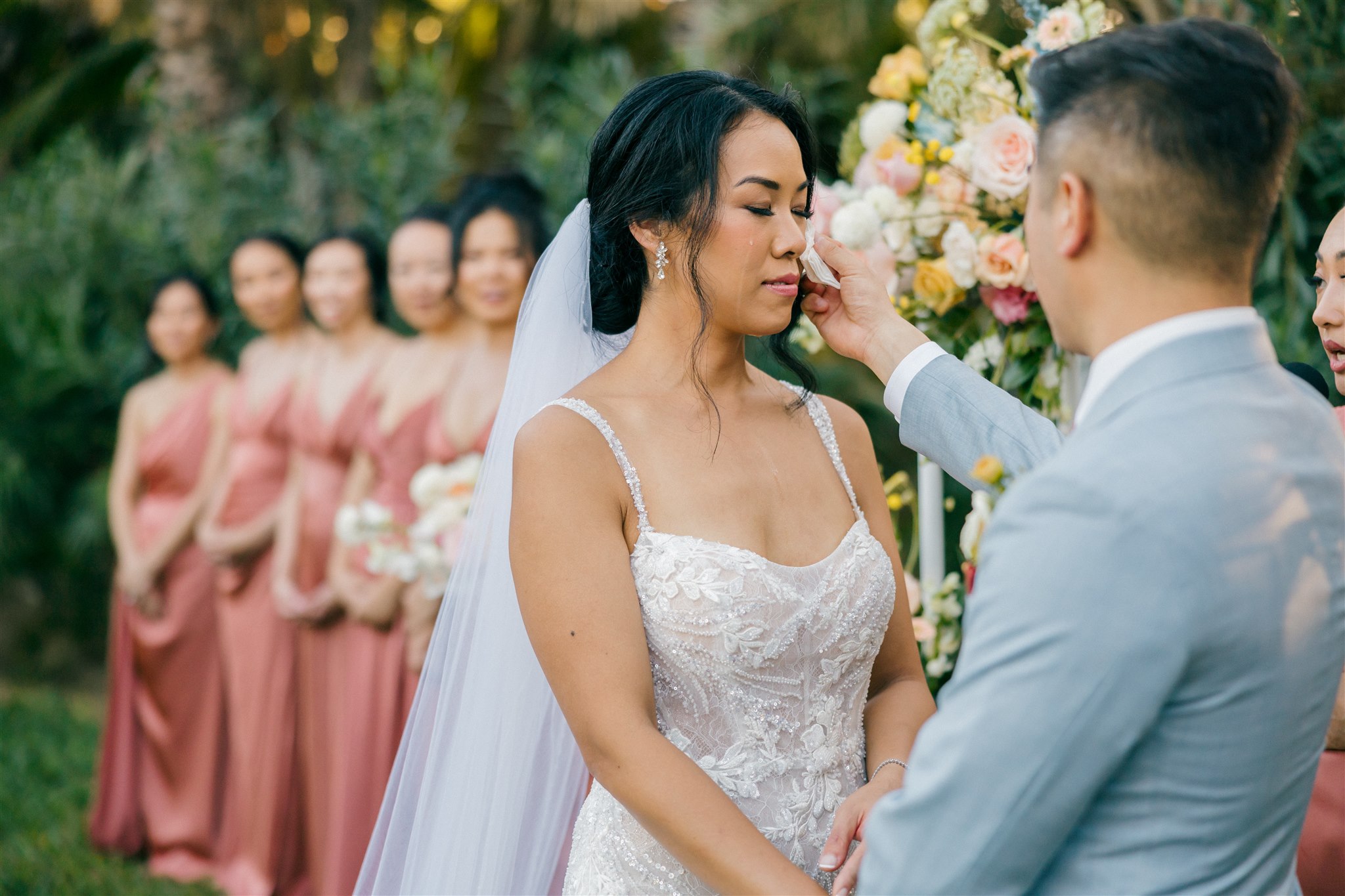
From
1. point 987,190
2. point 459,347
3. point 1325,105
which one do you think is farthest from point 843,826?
point 459,347

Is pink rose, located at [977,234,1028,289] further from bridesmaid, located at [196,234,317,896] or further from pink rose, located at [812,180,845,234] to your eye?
bridesmaid, located at [196,234,317,896]

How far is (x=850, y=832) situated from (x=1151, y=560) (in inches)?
39.2

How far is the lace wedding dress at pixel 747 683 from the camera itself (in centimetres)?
204

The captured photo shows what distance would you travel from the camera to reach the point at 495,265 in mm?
4586

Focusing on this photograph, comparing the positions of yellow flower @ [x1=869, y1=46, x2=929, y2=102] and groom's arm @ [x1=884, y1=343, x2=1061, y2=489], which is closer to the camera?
groom's arm @ [x1=884, y1=343, x2=1061, y2=489]

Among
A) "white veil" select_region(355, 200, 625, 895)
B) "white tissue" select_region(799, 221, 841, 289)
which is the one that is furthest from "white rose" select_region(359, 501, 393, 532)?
"white tissue" select_region(799, 221, 841, 289)

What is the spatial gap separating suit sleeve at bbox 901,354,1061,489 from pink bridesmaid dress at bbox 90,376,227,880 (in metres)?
4.62

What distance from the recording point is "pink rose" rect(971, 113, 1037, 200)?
2633mm

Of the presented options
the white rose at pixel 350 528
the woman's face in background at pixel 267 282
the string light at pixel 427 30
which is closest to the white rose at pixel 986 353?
the white rose at pixel 350 528

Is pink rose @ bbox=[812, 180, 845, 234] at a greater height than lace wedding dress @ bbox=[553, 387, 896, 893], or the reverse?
pink rose @ bbox=[812, 180, 845, 234]

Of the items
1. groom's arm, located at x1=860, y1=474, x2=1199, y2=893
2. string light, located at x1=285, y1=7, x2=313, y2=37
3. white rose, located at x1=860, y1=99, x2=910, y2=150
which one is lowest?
groom's arm, located at x1=860, y1=474, x2=1199, y2=893

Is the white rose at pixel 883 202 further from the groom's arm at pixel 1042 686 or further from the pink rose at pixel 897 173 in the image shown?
the groom's arm at pixel 1042 686

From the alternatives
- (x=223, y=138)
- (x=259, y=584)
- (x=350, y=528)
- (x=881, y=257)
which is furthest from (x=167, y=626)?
(x=881, y=257)

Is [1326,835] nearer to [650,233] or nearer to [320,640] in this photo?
[650,233]
